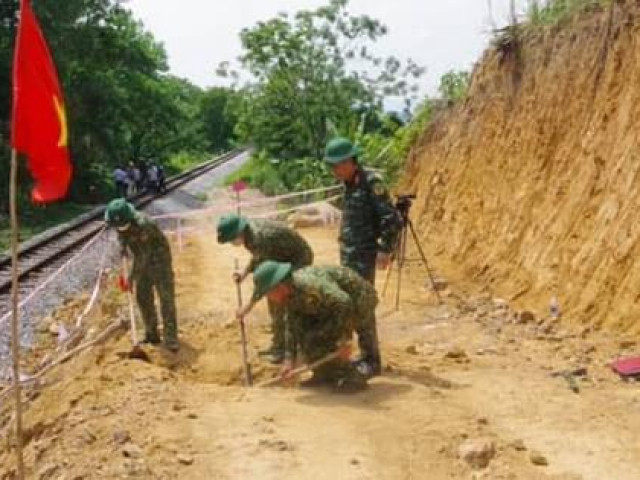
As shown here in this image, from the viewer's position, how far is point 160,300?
9336 millimetres

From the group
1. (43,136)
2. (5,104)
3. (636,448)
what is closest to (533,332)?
(636,448)

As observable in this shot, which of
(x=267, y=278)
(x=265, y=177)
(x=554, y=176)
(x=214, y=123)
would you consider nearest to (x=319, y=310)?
(x=267, y=278)

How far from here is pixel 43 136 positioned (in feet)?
19.1

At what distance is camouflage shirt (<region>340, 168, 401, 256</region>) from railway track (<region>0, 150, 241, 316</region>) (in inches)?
269

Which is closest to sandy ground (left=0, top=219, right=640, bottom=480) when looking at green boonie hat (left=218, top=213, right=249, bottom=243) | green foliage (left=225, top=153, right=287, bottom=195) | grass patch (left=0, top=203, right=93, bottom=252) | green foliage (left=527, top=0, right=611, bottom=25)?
green boonie hat (left=218, top=213, right=249, bottom=243)

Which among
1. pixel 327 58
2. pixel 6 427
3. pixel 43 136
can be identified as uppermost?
pixel 327 58

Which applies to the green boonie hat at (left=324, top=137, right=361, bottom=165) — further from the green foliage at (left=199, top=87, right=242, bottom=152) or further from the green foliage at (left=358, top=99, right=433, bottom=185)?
the green foliage at (left=199, top=87, right=242, bottom=152)

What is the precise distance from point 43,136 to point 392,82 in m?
22.4

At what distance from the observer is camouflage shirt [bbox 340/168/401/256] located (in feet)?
26.5

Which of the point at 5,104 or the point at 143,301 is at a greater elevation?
the point at 5,104

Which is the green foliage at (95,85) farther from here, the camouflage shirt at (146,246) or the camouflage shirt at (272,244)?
the camouflage shirt at (272,244)

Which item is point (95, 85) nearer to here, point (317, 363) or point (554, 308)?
point (554, 308)

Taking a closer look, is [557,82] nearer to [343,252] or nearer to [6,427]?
[343,252]

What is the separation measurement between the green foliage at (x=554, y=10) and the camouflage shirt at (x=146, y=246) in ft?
19.5
